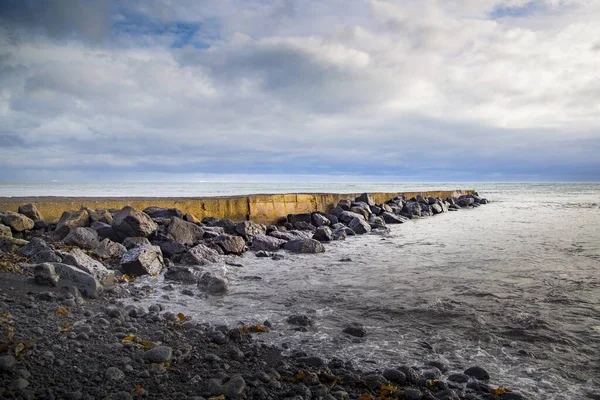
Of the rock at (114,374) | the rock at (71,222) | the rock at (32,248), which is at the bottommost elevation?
the rock at (114,374)

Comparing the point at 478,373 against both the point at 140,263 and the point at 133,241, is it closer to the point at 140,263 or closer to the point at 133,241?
the point at 140,263

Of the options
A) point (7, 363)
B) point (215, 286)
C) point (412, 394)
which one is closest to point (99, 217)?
point (215, 286)

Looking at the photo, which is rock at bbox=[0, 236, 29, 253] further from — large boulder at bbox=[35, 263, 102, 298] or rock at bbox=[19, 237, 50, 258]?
large boulder at bbox=[35, 263, 102, 298]

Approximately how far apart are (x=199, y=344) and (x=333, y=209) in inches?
472

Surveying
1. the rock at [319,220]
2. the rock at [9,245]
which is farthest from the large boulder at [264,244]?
the rock at [9,245]

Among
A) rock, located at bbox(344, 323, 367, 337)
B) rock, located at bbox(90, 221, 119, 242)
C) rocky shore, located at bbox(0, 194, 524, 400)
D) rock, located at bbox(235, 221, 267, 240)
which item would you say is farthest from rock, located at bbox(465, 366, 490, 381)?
Answer: rock, located at bbox(235, 221, 267, 240)

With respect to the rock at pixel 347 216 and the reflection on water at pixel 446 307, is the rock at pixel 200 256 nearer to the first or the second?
the reflection on water at pixel 446 307

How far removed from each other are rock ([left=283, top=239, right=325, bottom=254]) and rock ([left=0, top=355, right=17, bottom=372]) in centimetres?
635

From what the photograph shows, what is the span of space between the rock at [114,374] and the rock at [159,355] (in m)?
0.28

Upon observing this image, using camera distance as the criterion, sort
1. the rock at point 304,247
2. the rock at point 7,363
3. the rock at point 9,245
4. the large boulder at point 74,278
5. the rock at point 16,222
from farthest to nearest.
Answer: the rock at point 304,247, the rock at point 16,222, the rock at point 9,245, the large boulder at point 74,278, the rock at point 7,363

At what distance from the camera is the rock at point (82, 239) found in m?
7.15

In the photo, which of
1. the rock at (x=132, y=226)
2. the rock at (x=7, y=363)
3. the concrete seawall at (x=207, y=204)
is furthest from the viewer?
the concrete seawall at (x=207, y=204)

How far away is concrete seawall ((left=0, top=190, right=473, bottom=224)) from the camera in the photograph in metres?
9.87

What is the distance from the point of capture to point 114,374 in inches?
102
